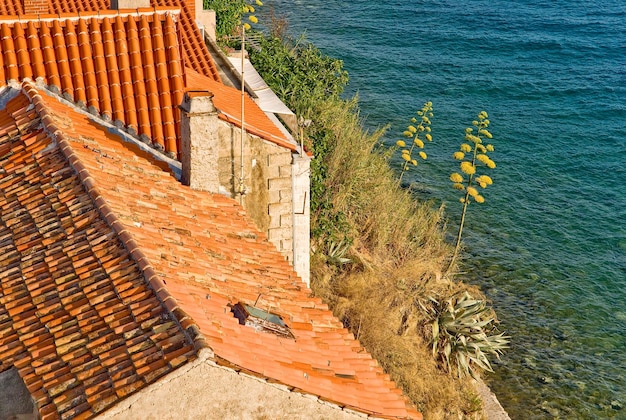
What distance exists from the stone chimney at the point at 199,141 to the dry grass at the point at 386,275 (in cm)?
582

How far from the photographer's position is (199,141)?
11.4 meters

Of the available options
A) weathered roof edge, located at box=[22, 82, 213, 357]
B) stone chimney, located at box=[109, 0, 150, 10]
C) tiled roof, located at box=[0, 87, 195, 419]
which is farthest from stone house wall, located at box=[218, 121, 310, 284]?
stone chimney, located at box=[109, 0, 150, 10]

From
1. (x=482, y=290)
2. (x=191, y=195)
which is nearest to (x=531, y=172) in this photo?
(x=482, y=290)

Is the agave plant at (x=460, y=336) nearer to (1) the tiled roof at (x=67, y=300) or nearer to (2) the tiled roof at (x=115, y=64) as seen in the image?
(2) the tiled roof at (x=115, y=64)

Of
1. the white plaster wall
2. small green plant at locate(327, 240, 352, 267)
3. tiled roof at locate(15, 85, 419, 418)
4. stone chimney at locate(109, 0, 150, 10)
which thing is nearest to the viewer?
the white plaster wall

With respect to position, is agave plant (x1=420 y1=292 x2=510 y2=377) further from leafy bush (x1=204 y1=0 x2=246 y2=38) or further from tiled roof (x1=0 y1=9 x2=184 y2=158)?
leafy bush (x1=204 y1=0 x2=246 y2=38)

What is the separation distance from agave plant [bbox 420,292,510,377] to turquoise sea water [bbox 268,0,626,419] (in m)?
0.90

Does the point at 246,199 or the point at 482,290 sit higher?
the point at 246,199

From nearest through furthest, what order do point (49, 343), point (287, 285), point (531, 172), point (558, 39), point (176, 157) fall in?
point (49, 343) < point (287, 285) < point (176, 157) < point (531, 172) < point (558, 39)

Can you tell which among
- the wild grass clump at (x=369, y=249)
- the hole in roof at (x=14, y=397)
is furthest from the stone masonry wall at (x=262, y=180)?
the hole in roof at (x=14, y=397)

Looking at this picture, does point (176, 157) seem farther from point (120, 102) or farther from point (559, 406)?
point (559, 406)

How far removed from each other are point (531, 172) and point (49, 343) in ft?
86.8

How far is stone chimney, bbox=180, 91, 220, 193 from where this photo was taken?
11234mm

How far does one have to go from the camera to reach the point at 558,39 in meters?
50.0
